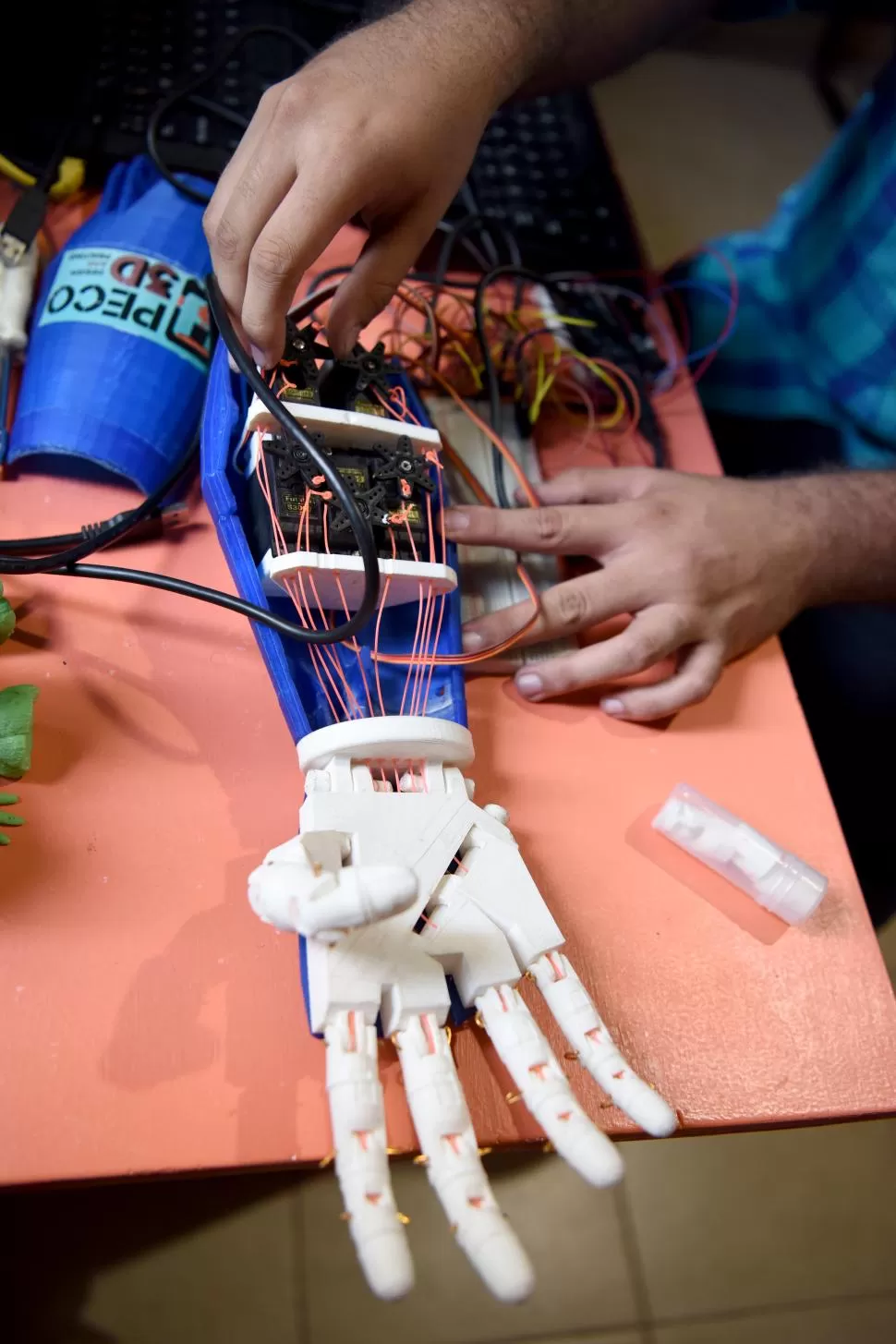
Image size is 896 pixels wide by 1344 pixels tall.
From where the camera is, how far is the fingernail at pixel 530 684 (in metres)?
0.65

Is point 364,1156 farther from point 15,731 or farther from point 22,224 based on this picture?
point 22,224

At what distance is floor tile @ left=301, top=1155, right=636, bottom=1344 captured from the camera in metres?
1.06

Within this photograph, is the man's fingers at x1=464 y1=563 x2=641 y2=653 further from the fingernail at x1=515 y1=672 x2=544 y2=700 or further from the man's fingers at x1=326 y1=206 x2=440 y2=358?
the man's fingers at x1=326 y1=206 x2=440 y2=358

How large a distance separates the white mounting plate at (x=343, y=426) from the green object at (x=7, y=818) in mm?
278

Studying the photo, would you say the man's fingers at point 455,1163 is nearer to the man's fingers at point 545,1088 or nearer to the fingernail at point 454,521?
the man's fingers at point 545,1088

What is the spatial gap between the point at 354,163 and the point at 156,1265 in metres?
1.20

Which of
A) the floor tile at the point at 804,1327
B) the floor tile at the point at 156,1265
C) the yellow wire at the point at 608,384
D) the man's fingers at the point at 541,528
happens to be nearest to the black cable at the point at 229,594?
the man's fingers at the point at 541,528

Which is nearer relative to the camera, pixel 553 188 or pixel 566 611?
pixel 566 611

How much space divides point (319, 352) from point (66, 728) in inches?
12.6

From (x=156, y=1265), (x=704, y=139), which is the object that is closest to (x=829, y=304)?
(x=704, y=139)

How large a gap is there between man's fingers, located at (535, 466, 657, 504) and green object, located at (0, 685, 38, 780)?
0.43m

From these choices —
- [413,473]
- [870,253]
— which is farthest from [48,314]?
[870,253]

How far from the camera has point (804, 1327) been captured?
3.77ft

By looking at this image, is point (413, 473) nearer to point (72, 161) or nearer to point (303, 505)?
point (303, 505)
